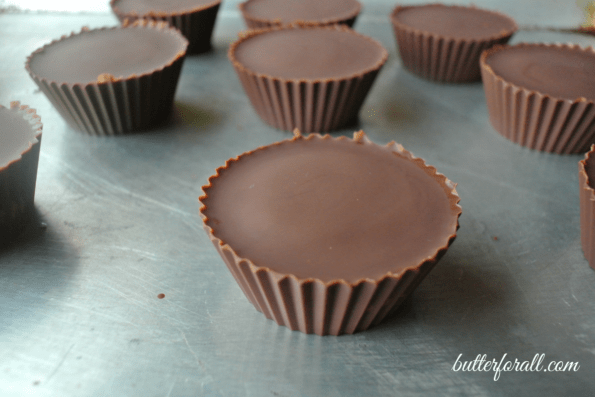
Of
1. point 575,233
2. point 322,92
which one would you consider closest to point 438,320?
point 575,233

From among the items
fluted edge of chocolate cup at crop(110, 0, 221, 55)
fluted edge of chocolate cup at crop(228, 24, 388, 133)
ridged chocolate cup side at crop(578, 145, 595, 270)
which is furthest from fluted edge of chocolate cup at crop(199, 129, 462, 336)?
fluted edge of chocolate cup at crop(110, 0, 221, 55)

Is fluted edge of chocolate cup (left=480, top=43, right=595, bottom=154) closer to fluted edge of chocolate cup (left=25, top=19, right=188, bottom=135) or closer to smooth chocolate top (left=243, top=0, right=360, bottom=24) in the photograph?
smooth chocolate top (left=243, top=0, right=360, bottom=24)

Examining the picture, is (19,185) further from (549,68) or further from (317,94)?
(549,68)

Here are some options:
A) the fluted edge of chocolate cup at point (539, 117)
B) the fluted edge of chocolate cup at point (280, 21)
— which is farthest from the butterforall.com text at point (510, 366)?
the fluted edge of chocolate cup at point (280, 21)

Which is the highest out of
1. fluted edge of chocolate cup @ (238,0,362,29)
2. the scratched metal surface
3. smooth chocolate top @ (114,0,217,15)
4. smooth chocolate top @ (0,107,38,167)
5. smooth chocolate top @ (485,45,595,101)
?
smooth chocolate top @ (485,45,595,101)

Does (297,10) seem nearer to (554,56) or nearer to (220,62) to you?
(220,62)

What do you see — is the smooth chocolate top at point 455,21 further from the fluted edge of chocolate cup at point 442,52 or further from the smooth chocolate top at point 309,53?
the smooth chocolate top at point 309,53

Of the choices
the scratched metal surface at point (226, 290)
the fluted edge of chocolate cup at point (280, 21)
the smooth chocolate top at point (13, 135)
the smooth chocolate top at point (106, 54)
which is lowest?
the scratched metal surface at point (226, 290)
